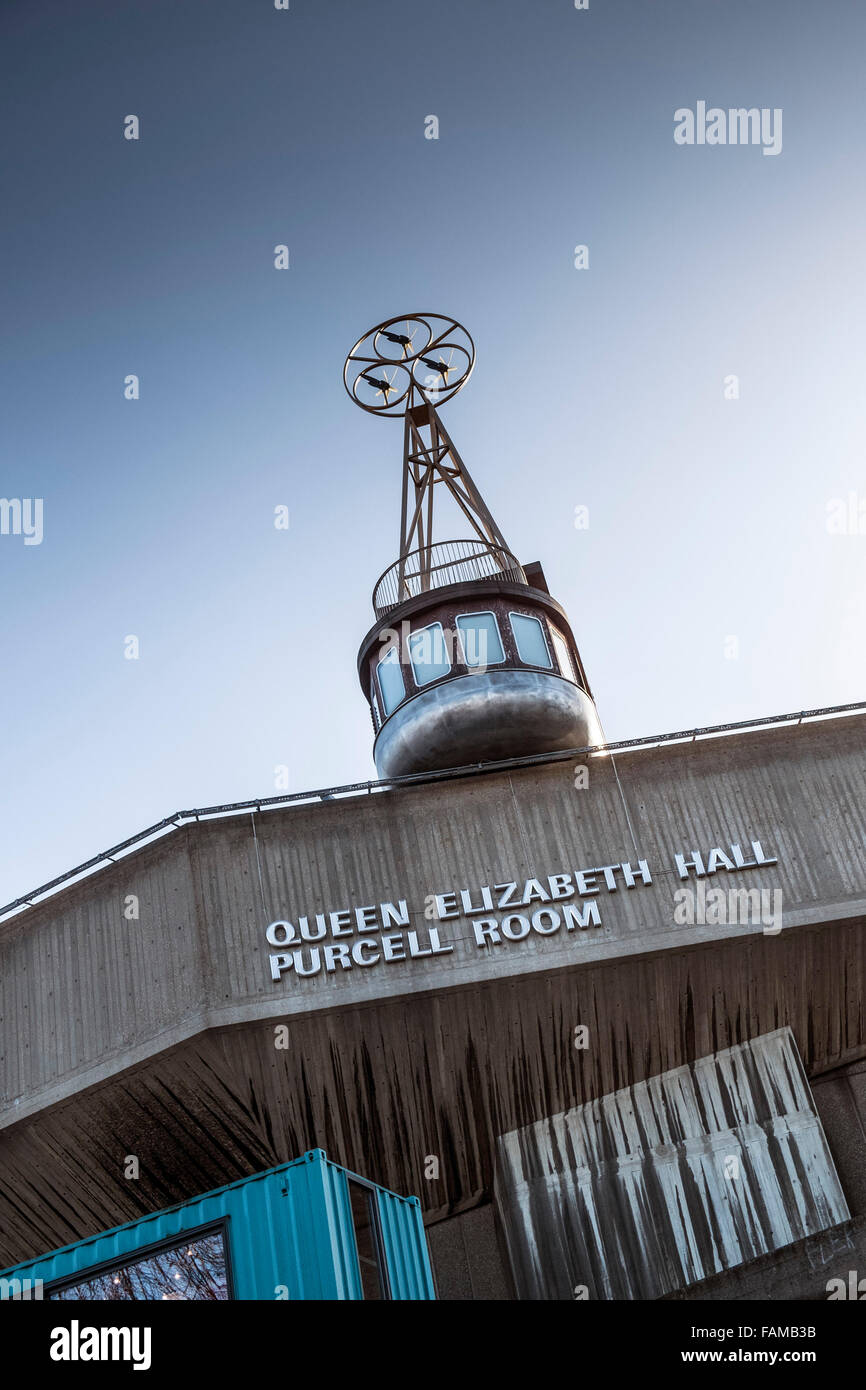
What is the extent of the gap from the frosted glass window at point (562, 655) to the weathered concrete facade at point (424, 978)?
3.93 meters

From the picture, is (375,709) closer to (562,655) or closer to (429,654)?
(429,654)

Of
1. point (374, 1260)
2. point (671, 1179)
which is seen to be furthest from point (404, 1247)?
point (671, 1179)

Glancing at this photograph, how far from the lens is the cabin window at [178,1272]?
12250 millimetres

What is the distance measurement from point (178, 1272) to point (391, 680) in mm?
12877

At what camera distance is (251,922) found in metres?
18.4

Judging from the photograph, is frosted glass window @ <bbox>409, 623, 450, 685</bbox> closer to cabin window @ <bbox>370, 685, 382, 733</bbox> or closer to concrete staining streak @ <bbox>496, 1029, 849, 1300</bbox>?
cabin window @ <bbox>370, 685, 382, 733</bbox>

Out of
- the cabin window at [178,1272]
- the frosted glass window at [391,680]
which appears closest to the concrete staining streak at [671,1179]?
the cabin window at [178,1272]

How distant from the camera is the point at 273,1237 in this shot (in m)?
12.0

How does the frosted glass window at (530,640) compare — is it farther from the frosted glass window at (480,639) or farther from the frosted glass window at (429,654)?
the frosted glass window at (429,654)

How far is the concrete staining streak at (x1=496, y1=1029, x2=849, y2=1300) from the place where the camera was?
18.4 metres

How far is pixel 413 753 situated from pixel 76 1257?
1080 cm

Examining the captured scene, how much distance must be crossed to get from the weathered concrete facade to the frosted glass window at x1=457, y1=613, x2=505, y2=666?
3334 millimetres
